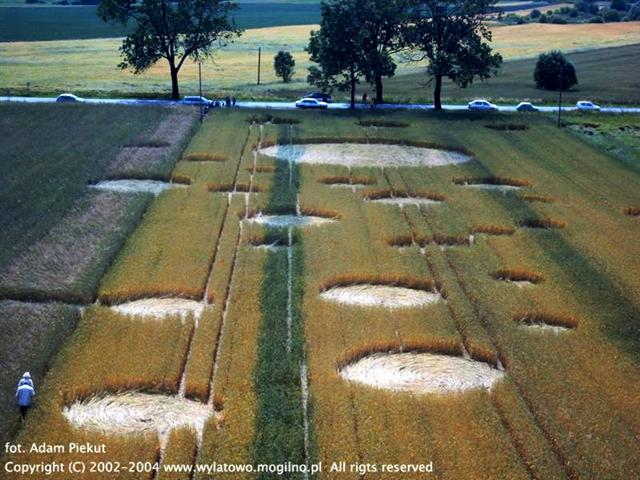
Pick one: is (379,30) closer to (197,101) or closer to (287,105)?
(287,105)

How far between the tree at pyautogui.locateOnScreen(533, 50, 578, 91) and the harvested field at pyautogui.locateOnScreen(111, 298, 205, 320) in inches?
2866

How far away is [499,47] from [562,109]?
60.0 m

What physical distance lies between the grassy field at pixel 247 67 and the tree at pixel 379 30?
10.1 m

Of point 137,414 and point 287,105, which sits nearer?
point 137,414

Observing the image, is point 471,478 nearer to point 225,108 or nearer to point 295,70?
point 225,108

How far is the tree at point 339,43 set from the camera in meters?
78.2

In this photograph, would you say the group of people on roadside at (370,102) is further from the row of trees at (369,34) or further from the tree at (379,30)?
the tree at (379,30)

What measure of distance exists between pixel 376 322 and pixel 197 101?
51.9m

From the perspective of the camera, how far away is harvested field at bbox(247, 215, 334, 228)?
44531 mm

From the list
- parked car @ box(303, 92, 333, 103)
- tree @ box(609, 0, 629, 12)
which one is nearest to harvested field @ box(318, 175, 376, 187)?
parked car @ box(303, 92, 333, 103)

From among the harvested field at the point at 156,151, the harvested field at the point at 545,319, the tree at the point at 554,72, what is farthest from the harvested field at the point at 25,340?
the tree at the point at 554,72

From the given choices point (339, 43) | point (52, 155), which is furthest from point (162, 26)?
point (52, 155)

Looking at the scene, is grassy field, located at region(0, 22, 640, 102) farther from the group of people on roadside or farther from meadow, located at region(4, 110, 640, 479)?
meadow, located at region(4, 110, 640, 479)

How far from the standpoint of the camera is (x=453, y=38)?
78.9 metres
